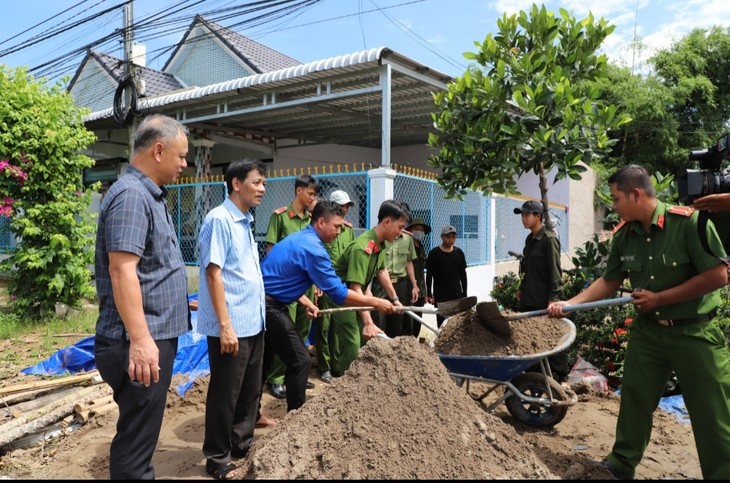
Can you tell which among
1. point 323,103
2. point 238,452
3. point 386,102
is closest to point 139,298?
point 238,452

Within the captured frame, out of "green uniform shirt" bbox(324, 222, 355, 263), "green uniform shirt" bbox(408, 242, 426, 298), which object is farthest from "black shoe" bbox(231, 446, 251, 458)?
"green uniform shirt" bbox(408, 242, 426, 298)

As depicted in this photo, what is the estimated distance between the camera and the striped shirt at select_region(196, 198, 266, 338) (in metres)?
3.06

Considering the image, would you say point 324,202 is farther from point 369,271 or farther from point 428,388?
point 428,388

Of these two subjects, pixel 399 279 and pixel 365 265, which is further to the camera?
pixel 399 279

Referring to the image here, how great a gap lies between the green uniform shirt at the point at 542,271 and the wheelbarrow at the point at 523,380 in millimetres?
887

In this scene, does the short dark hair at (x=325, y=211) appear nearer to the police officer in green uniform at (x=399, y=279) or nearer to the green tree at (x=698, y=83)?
the police officer in green uniform at (x=399, y=279)

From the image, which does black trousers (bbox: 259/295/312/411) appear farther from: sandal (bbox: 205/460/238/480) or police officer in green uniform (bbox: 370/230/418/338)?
police officer in green uniform (bbox: 370/230/418/338)

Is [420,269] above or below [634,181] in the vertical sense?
below

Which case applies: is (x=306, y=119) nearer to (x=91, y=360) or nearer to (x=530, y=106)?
(x=91, y=360)

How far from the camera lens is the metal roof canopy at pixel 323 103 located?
303 inches

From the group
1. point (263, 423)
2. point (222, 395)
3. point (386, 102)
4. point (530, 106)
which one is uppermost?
point (386, 102)

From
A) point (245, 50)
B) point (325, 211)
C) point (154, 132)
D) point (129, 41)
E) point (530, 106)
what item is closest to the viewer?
point (154, 132)

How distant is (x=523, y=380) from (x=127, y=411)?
293cm

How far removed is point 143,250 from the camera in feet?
7.41
